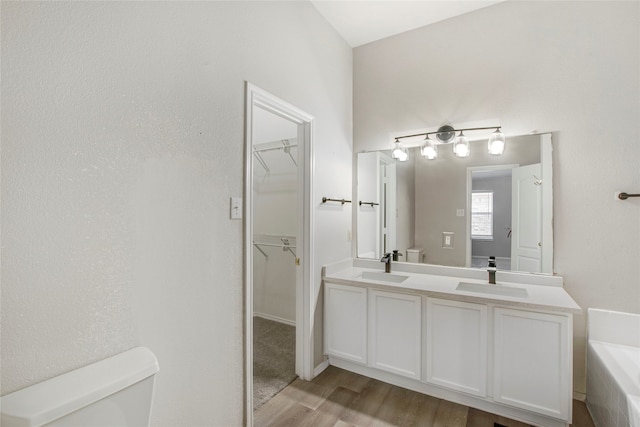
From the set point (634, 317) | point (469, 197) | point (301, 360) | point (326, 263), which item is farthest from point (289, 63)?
point (634, 317)

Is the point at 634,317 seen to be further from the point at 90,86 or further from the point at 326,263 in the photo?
the point at 90,86

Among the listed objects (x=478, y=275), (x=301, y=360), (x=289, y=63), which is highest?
(x=289, y=63)

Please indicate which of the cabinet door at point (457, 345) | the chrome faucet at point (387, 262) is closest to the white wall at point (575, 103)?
the cabinet door at point (457, 345)

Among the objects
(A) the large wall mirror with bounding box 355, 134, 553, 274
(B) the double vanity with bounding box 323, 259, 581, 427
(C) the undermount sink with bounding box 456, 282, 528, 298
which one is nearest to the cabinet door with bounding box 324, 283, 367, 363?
(B) the double vanity with bounding box 323, 259, 581, 427

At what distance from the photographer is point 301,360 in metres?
2.36

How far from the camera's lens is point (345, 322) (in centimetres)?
240

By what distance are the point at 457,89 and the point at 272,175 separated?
2.06m

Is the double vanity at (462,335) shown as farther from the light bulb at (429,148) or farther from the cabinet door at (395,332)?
the light bulb at (429,148)

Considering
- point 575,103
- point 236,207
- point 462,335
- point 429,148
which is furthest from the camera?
point 429,148

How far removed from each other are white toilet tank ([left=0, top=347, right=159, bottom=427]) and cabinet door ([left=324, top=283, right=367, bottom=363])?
152cm

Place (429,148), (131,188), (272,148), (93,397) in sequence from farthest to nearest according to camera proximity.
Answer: (272,148)
(429,148)
(131,188)
(93,397)

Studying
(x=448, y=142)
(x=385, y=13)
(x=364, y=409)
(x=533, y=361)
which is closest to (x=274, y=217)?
(x=448, y=142)

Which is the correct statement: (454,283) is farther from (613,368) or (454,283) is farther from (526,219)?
(613,368)

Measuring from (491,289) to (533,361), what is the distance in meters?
0.52
